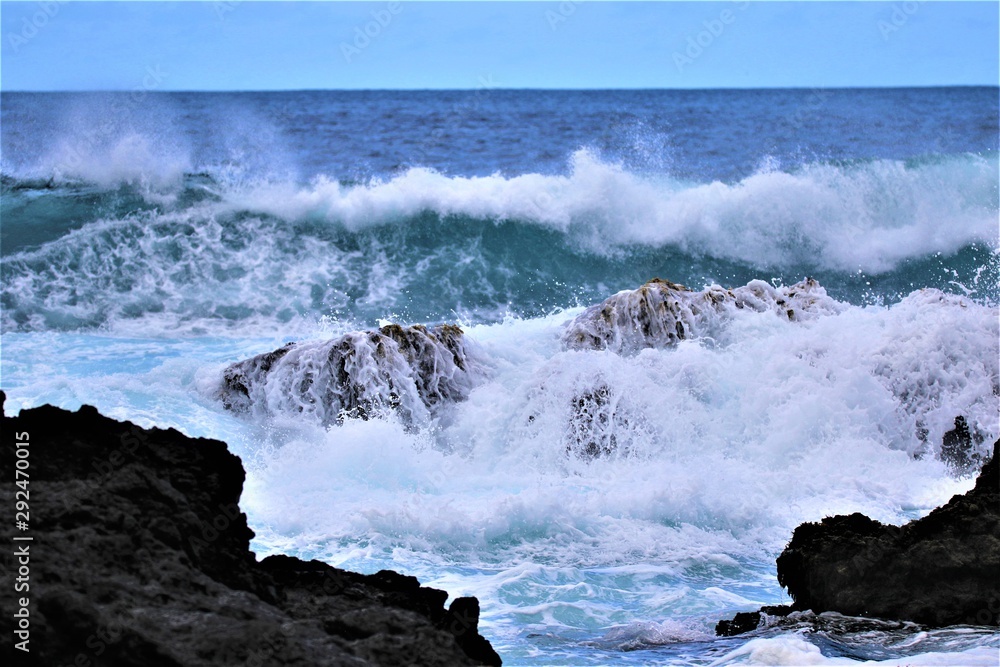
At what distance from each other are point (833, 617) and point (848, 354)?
4693 mm

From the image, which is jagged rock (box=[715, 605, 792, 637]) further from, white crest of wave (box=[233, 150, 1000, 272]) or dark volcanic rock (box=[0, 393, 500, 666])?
white crest of wave (box=[233, 150, 1000, 272])

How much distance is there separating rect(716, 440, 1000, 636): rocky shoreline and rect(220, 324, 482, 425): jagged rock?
4.57 m

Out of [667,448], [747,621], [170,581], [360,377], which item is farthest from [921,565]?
[360,377]

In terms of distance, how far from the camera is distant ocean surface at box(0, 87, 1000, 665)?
253 inches

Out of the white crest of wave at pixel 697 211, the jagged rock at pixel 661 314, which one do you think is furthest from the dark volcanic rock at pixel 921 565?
the white crest of wave at pixel 697 211

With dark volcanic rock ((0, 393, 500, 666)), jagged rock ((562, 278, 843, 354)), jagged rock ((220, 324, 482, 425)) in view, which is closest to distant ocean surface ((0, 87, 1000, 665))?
jagged rock ((220, 324, 482, 425))

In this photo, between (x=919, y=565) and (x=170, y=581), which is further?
(x=919, y=565)

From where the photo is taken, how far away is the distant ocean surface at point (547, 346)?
6438 millimetres

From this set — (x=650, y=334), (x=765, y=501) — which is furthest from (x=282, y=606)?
(x=650, y=334)

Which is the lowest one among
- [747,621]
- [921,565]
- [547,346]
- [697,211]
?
[747,621]

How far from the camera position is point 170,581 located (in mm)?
3209

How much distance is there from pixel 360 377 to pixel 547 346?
1902mm

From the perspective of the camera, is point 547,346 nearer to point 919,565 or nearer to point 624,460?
point 624,460

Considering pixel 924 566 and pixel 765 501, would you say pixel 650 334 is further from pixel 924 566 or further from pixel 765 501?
pixel 924 566
